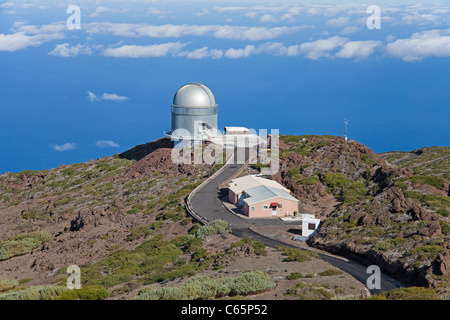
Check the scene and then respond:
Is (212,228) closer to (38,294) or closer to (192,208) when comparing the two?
(192,208)

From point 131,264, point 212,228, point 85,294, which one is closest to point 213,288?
point 85,294

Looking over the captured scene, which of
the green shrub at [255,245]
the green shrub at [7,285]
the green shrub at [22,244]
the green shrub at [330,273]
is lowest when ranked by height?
the green shrub at [22,244]


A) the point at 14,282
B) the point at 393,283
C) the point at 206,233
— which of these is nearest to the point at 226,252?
the point at 206,233

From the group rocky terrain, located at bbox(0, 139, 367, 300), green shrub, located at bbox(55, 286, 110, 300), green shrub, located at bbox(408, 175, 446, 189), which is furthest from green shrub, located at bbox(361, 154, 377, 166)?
green shrub, located at bbox(55, 286, 110, 300)

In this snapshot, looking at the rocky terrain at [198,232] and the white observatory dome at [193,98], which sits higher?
the white observatory dome at [193,98]

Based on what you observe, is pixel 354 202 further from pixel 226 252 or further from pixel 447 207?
pixel 226 252

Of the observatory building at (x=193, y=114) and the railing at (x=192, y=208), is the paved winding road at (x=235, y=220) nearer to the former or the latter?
the railing at (x=192, y=208)

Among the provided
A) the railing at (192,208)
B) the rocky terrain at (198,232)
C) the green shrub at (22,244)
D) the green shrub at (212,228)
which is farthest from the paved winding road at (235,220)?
the green shrub at (22,244)
